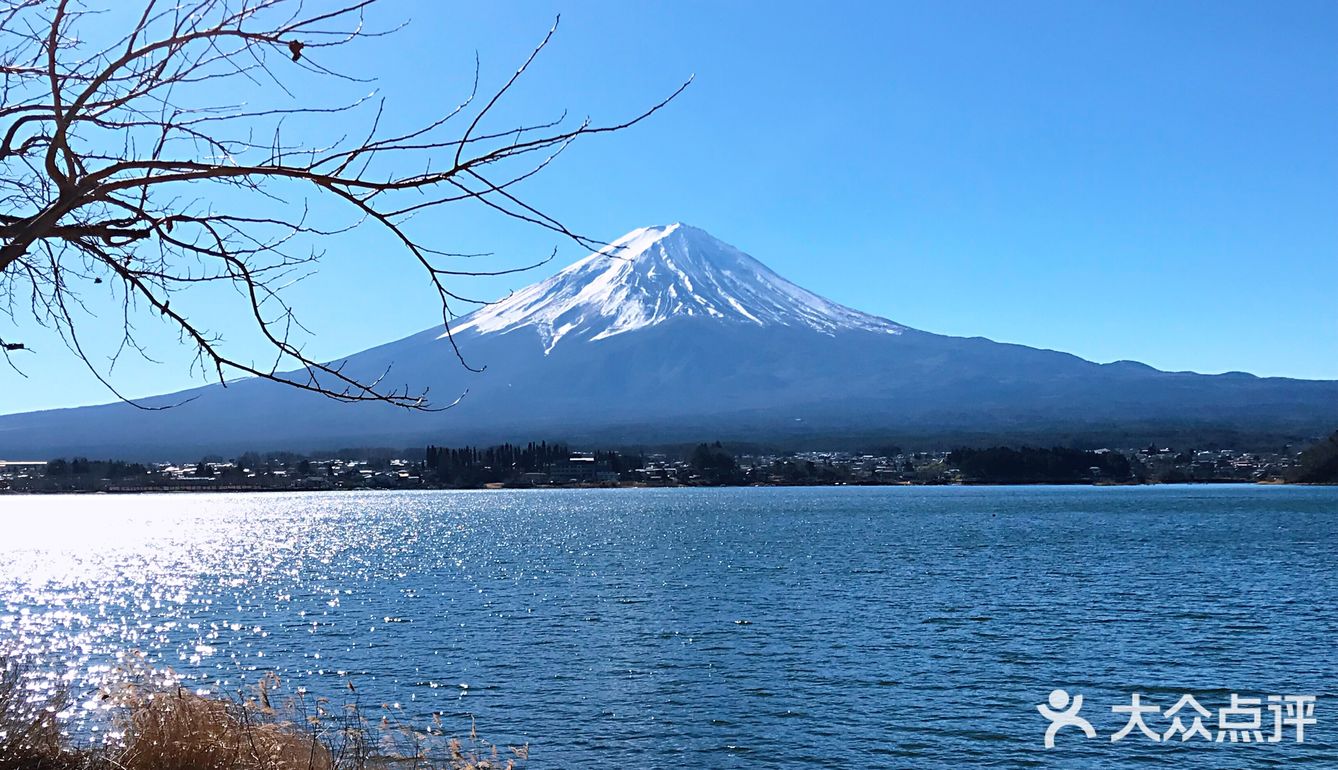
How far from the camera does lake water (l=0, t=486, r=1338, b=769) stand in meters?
17.1

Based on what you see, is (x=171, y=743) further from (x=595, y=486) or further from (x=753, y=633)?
(x=595, y=486)

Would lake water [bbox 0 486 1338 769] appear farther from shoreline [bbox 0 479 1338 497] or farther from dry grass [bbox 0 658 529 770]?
shoreline [bbox 0 479 1338 497]

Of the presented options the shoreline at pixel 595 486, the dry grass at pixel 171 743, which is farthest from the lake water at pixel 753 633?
the shoreline at pixel 595 486

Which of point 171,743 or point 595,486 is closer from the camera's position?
point 171,743

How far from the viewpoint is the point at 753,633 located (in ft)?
87.1

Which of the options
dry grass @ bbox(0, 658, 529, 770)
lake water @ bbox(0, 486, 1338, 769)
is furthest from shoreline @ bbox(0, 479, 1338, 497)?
dry grass @ bbox(0, 658, 529, 770)

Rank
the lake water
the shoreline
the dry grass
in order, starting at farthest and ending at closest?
the shoreline → the lake water → the dry grass

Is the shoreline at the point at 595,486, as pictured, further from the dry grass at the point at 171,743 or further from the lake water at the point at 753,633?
the dry grass at the point at 171,743

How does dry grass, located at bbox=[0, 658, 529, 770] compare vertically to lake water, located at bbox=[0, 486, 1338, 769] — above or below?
above

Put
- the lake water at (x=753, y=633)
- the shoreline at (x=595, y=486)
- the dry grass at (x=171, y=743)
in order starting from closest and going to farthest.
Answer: the dry grass at (x=171, y=743) < the lake water at (x=753, y=633) < the shoreline at (x=595, y=486)

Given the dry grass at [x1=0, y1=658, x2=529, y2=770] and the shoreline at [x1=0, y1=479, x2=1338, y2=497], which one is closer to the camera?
the dry grass at [x1=0, y1=658, x2=529, y2=770]

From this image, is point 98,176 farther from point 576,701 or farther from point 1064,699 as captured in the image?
point 1064,699

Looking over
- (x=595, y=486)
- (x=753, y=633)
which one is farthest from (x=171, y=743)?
(x=595, y=486)

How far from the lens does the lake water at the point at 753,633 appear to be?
56.2 ft
